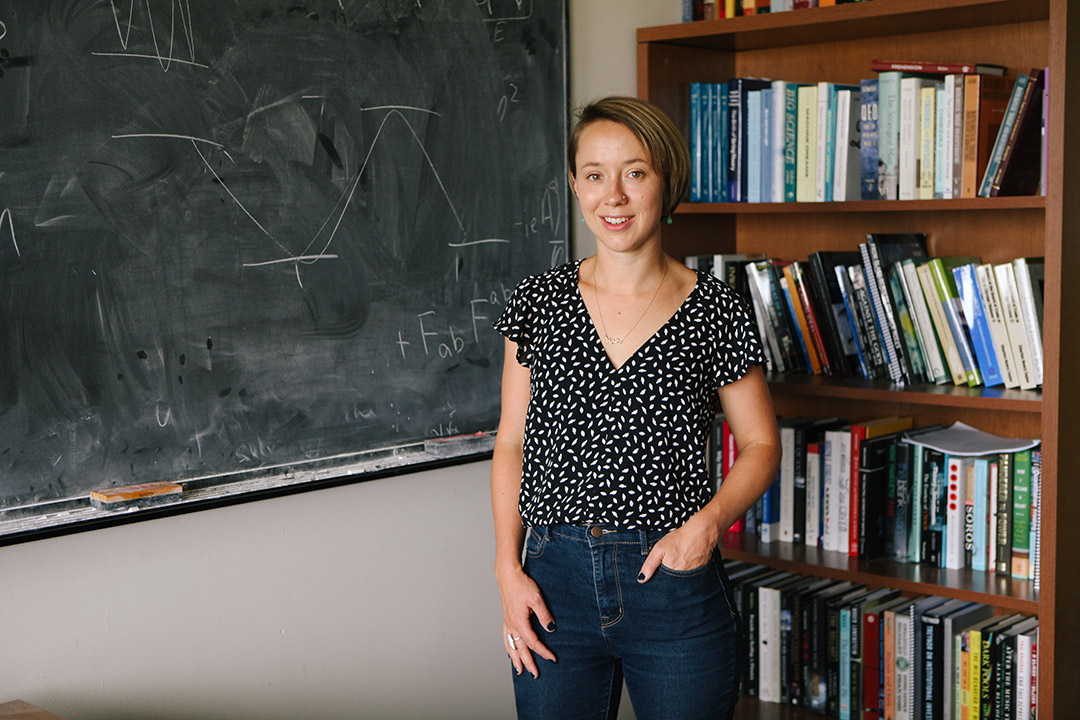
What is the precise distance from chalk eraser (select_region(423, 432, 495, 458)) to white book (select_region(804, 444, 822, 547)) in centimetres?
76

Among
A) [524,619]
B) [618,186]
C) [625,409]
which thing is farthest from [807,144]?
[524,619]

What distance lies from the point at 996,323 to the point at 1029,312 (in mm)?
70

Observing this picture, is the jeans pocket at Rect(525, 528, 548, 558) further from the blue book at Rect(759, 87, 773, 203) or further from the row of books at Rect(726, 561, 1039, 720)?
the blue book at Rect(759, 87, 773, 203)

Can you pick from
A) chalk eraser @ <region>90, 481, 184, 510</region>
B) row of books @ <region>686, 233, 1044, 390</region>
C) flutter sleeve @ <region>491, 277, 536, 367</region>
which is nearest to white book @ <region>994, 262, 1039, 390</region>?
row of books @ <region>686, 233, 1044, 390</region>

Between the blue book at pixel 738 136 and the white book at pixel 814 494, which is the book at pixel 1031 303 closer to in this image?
the white book at pixel 814 494

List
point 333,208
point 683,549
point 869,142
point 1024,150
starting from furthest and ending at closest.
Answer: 1. point 869,142
2. point 1024,150
3. point 333,208
4. point 683,549

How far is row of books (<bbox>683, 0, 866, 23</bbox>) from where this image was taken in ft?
8.30

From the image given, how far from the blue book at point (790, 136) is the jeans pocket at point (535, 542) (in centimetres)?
129

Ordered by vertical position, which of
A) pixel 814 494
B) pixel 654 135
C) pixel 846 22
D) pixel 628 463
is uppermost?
pixel 846 22

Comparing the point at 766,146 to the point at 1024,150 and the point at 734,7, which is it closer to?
the point at 734,7

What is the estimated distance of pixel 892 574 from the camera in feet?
7.80

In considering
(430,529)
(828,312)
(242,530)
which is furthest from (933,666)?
(242,530)

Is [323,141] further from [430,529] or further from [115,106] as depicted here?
[430,529]

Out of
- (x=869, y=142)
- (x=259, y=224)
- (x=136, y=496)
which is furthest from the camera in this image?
(x=869, y=142)
